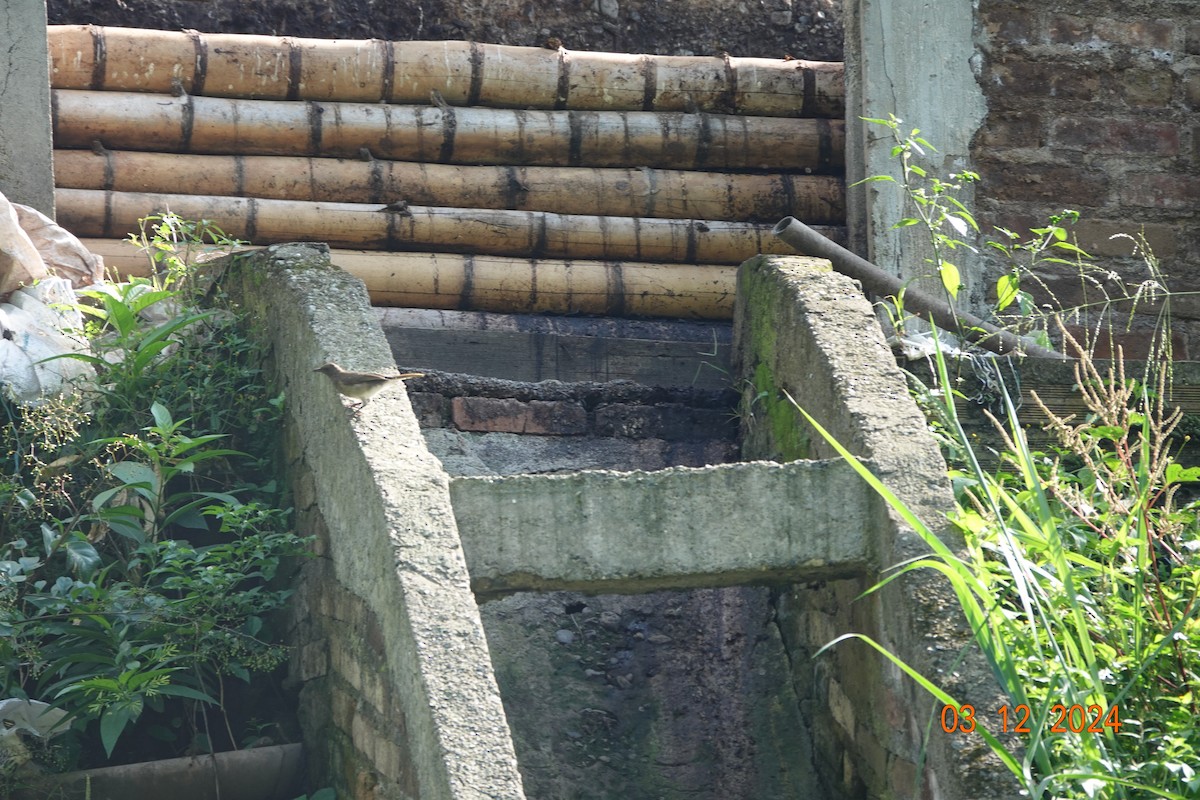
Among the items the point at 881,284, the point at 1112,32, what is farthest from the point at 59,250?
the point at 1112,32

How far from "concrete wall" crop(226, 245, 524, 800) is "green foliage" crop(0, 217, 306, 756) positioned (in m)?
0.14

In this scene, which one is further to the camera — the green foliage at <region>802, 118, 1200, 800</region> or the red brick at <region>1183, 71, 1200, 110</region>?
the red brick at <region>1183, 71, 1200, 110</region>

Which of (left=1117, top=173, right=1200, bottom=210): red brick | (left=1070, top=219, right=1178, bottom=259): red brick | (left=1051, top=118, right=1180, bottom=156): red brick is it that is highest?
(left=1051, top=118, right=1180, bottom=156): red brick

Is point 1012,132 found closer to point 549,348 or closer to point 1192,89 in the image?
point 1192,89

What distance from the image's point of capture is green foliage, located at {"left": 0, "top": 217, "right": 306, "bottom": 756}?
3490mm

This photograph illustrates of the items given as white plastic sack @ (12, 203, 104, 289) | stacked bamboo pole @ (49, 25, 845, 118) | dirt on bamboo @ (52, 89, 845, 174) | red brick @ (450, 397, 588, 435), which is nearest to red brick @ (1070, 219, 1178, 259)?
dirt on bamboo @ (52, 89, 845, 174)

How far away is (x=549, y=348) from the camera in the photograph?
5.52 m

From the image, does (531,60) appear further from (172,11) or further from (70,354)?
(70,354)

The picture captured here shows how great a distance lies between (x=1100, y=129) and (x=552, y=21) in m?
2.59

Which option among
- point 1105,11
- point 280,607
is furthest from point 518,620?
point 1105,11

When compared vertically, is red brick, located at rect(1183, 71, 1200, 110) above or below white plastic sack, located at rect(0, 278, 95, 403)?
above

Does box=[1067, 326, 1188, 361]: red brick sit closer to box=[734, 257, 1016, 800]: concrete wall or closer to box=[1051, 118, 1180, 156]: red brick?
box=[1051, 118, 1180, 156]: red brick

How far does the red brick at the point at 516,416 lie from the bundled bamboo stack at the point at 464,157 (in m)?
1.27

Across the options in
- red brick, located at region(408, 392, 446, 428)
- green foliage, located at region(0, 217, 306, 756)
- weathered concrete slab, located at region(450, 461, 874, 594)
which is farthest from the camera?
red brick, located at region(408, 392, 446, 428)
